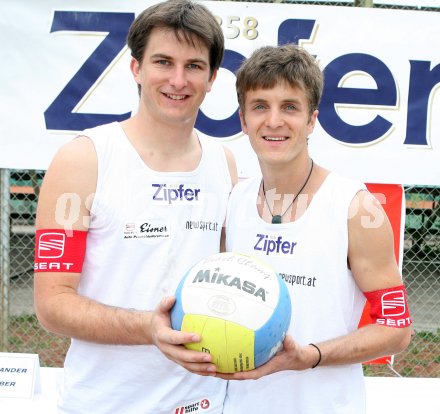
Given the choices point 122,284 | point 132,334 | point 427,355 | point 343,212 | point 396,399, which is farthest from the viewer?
point 427,355

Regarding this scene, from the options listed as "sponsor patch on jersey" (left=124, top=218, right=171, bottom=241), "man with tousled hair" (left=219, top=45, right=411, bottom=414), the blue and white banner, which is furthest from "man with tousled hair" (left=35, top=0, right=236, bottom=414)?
the blue and white banner

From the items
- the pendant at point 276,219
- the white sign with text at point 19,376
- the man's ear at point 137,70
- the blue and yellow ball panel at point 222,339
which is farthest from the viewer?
the white sign with text at point 19,376

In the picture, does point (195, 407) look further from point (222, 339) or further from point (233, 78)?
point (233, 78)

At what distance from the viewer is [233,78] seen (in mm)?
3562

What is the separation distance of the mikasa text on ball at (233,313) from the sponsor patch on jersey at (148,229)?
0.34 meters

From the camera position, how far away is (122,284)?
1.74m

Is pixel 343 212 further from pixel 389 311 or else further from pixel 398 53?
pixel 398 53

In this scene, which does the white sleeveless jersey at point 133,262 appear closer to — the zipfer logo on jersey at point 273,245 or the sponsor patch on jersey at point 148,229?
the sponsor patch on jersey at point 148,229

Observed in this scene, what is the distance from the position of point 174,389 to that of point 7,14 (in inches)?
113

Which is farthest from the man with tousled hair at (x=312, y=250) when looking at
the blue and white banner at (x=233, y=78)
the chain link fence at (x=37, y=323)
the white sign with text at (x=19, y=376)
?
the chain link fence at (x=37, y=323)

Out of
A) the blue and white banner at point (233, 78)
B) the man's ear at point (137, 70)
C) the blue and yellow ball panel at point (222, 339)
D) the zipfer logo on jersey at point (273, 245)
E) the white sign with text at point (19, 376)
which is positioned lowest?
the white sign with text at point (19, 376)

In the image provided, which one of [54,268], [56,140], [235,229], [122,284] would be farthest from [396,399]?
[56,140]

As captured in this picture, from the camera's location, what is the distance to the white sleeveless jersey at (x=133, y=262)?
1.72 m

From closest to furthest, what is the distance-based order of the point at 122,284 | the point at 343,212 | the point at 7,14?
the point at 343,212, the point at 122,284, the point at 7,14
